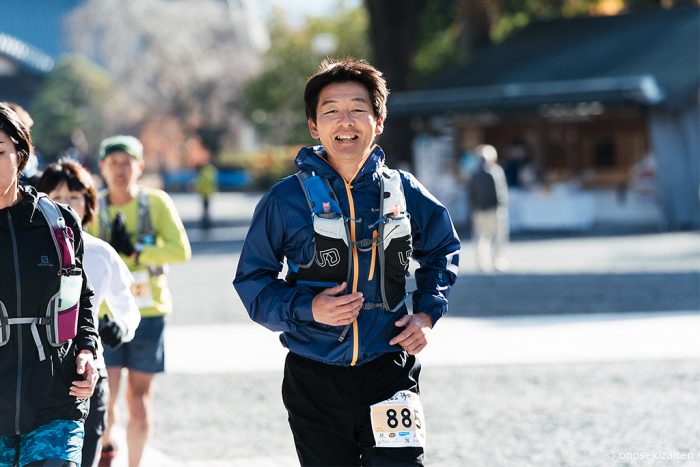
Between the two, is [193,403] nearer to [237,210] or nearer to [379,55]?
[379,55]

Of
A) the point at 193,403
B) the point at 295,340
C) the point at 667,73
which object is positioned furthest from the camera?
the point at 667,73

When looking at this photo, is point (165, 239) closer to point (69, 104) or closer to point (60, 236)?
point (60, 236)

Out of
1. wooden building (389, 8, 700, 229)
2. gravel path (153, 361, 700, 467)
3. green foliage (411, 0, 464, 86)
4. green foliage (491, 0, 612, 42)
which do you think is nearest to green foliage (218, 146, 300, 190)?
green foliage (411, 0, 464, 86)

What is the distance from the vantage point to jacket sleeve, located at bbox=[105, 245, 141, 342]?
16.7 ft

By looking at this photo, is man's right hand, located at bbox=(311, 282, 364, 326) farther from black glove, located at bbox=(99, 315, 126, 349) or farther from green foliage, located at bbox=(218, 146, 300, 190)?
green foliage, located at bbox=(218, 146, 300, 190)

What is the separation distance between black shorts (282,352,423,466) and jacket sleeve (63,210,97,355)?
2.17 ft

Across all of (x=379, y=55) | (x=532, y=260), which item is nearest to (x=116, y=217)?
(x=532, y=260)

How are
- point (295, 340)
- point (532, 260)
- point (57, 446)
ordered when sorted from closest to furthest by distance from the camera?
1. point (57, 446)
2. point (295, 340)
3. point (532, 260)

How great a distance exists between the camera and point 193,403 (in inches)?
351

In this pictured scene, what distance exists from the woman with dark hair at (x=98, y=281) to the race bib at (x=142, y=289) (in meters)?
0.92

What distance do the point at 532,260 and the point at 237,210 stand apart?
2068cm

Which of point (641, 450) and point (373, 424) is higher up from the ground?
point (373, 424)

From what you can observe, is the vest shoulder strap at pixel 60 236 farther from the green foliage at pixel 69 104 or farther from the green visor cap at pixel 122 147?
the green foliage at pixel 69 104

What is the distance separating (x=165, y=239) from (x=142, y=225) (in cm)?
13
